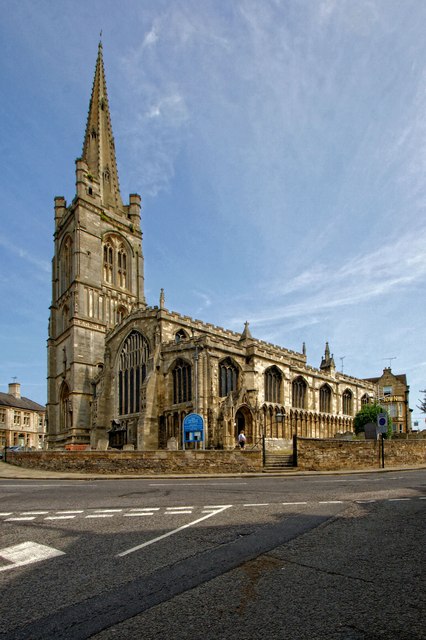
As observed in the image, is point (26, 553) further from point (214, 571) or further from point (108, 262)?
point (108, 262)

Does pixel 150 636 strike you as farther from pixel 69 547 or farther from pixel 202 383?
pixel 202 383

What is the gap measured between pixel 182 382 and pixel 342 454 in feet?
47.3

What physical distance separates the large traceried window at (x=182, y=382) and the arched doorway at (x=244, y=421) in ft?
14.9

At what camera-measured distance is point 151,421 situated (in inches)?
1388

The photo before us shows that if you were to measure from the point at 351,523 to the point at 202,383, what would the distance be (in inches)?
1013

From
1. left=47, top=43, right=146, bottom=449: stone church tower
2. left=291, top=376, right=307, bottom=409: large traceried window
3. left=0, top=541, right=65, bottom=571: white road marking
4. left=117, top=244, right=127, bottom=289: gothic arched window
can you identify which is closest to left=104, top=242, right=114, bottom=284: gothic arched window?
left=47, top=43, right=146, bottom=449: stone church tower

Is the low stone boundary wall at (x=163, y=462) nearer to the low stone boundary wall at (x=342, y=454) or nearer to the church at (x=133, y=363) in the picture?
the low stone boundary wall at (x=342, y=454)

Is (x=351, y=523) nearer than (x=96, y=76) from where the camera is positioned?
Yes

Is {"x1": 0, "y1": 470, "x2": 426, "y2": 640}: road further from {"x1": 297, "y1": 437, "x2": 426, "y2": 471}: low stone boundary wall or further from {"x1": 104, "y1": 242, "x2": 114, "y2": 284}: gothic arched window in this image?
{"x1": 104, "y1": 242, "x2": 114, "y2": 284}: gothic arched window

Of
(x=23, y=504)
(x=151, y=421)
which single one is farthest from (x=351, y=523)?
(x=151, y=421)

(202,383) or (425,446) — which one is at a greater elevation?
(202,383)

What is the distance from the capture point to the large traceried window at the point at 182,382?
1361 inches

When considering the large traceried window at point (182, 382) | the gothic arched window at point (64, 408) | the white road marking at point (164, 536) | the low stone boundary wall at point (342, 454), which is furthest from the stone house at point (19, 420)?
the white road marking at point (164, 536)

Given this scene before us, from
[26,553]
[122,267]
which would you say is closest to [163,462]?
[26,553]
